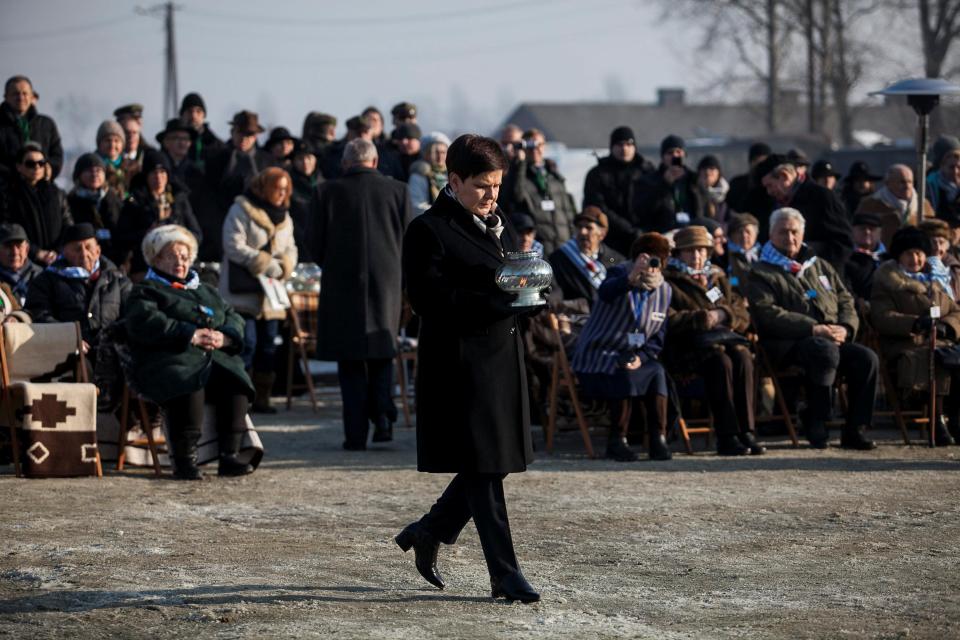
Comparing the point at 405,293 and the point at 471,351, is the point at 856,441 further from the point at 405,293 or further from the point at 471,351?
the point at 471,351

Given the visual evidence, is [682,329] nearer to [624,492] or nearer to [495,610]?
[624,492]

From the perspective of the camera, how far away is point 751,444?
1130 centimetres

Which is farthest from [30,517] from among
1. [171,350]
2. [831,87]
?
[831,87]

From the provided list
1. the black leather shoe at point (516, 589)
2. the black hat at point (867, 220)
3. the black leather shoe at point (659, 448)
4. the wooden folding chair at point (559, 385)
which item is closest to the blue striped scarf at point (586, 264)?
the wooden folding chair at point (559, 385)

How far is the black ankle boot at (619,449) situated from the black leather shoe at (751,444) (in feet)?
2.55

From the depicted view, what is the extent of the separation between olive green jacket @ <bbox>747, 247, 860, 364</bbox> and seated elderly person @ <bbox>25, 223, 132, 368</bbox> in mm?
4270

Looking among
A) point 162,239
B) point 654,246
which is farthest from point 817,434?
point 162,239

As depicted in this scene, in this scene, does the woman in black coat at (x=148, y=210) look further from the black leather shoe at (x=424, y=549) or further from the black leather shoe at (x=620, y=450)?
the black leather shoe at (x=424, y=549)

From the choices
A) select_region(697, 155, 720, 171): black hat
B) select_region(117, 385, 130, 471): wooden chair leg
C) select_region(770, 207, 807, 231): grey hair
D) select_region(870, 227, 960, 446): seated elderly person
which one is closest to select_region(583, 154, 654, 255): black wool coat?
select_region(697, 155, 720, 171): black hat

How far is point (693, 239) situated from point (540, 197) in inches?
157

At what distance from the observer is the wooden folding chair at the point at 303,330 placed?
13836 mm

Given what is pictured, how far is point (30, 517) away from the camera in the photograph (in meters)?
8.57

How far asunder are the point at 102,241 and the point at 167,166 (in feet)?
4.15

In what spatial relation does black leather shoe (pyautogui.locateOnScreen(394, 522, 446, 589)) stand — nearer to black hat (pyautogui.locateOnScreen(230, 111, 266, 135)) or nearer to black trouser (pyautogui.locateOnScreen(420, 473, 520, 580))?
black trouser (pyautogui.locateOnScreen(420, 473, 520, 580))
